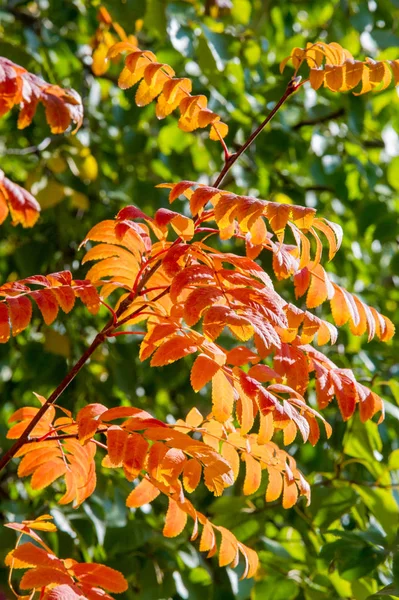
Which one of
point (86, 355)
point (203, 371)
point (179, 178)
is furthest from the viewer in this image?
point (179, 178)

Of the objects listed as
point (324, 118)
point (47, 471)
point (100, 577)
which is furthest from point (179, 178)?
point (100, 577)

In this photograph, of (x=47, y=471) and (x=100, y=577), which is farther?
(x=47, y=471)

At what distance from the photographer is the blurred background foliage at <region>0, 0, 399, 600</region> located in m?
1.47

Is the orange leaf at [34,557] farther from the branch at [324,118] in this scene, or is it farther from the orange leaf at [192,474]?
the branch at [324,118]

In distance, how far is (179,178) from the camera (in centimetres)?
198

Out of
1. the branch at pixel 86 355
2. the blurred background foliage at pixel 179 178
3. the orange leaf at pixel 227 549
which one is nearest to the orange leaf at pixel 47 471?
the branch at pixel 86 355

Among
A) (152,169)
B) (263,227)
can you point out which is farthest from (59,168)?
(263,227)

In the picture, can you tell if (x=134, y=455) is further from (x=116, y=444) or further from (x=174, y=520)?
(x=174, y=520)

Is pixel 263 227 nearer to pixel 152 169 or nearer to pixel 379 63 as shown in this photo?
pixel 379 63

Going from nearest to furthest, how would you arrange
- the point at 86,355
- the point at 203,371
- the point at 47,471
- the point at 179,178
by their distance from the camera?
the point at 203,371 → the point at 86,355 → the point at 47,471 → the point at 179,178

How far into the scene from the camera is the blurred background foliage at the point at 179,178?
1.47 m

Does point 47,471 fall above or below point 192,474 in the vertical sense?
below

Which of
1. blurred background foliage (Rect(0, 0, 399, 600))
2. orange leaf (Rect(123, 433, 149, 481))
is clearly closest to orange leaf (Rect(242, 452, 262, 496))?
orange leaf (Rect(123, 433, 149, 481))

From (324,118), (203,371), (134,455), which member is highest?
(203,371)
